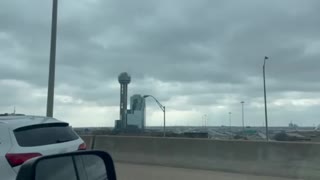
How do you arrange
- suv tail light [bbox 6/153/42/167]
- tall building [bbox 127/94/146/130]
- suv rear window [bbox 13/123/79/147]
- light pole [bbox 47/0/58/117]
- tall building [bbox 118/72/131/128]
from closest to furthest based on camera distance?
1. suv tail light [bbox 6/153/42/167]
2. suv rear window [bbox 13/123/79/147]
3. light pole [bbox 47/0/58/117]
4. tall building [bbox 118/72/131/128]
5. tall building [bbox 127/94/146/130]

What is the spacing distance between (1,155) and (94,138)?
37.2 feet

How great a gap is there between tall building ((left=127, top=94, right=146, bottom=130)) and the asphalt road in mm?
62391

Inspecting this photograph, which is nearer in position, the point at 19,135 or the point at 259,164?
the point at 19,135

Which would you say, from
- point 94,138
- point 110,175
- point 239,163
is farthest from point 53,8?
point 110,175

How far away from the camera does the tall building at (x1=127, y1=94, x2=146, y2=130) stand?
77375mm

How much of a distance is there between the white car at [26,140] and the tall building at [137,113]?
228 ft

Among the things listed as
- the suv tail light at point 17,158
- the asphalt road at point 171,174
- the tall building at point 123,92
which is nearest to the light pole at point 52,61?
the asphalt road at point 171,174

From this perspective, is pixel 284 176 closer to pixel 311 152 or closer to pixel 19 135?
pixel 311 152

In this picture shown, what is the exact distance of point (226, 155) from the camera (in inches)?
543

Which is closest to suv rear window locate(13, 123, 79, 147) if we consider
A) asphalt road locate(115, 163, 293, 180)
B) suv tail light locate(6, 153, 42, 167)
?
suv tail light locate(6, 153, 42, 167)

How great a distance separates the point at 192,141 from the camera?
14.6 m

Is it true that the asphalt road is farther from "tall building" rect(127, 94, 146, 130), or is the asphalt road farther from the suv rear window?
"tall building" rect(127, 94, 146, 130)

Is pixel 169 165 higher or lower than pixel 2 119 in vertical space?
lower

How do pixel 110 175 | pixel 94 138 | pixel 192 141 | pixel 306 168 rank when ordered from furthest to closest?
pixel 94 138 < pixel 192 141 < pixel 306 168 < pixel 110 175
